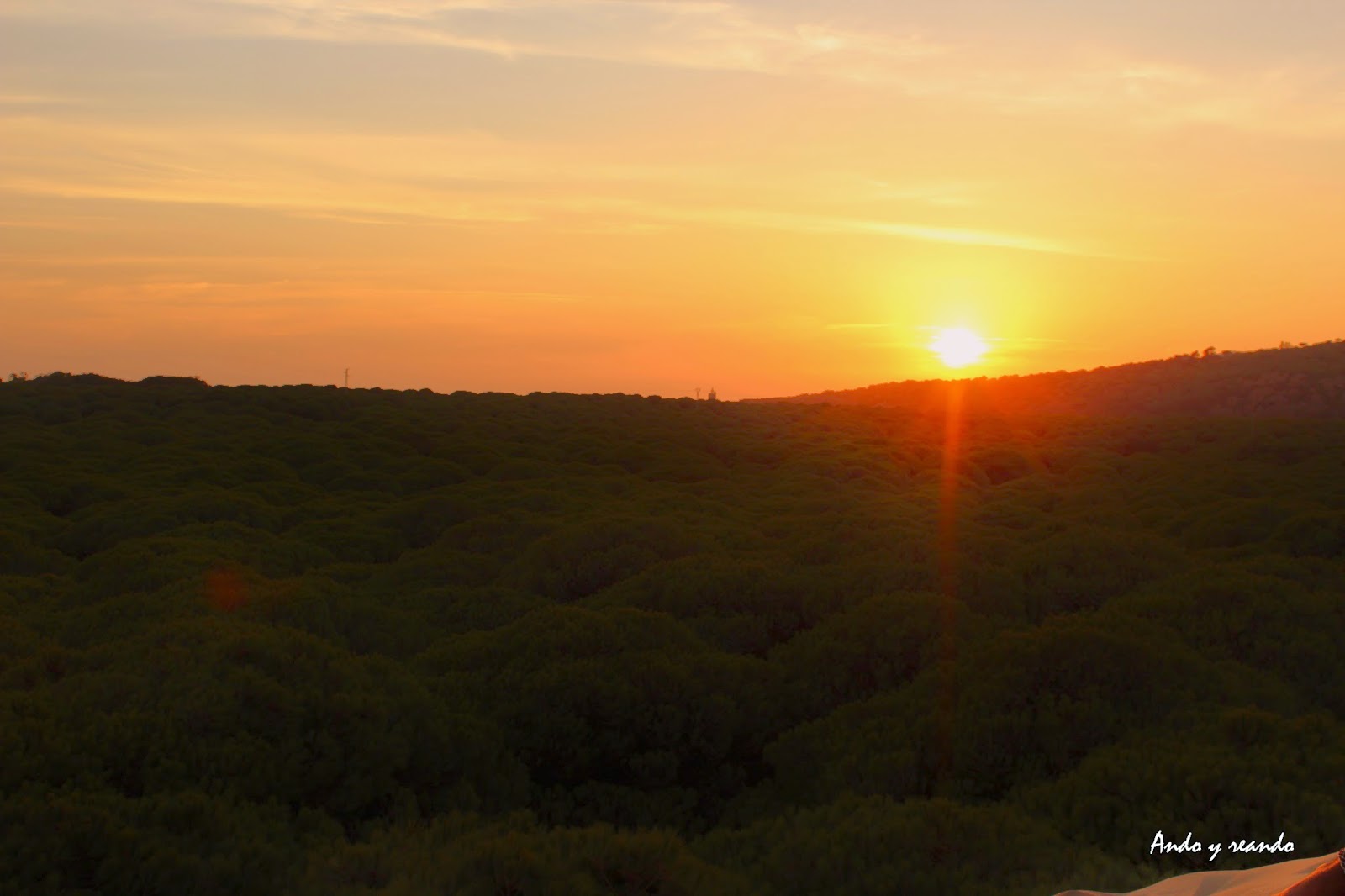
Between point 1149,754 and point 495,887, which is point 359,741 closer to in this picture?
point 495,887

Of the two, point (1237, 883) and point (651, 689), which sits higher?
point (1237, 883)

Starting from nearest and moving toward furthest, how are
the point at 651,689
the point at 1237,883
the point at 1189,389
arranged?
the point at 1237,883 → the point at 651,689 → the point at 1189,389

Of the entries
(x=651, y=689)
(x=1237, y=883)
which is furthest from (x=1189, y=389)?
(x=1237, y=883)

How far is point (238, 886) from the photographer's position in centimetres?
833

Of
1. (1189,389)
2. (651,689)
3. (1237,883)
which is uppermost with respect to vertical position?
(1189,389)

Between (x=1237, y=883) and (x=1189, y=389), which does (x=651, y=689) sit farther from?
(x=1189, y=389)

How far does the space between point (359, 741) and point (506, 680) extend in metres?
2.81

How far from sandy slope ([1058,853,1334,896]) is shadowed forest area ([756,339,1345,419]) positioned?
5717 centimetres

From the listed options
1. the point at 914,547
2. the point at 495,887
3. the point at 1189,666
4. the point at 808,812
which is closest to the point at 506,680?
the point at 808,812

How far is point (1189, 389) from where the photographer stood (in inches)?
2820

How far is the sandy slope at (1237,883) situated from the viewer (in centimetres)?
580

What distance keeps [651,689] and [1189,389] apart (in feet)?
224

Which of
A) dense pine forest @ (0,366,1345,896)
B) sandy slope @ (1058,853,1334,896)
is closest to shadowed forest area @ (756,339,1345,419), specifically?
dense pine forest @ (0,366,1345,896)

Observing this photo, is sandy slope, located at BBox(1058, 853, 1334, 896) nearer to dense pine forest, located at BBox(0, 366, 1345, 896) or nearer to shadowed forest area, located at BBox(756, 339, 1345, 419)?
dense pine forest, located at BBox(0, 366, 1345, 896)
